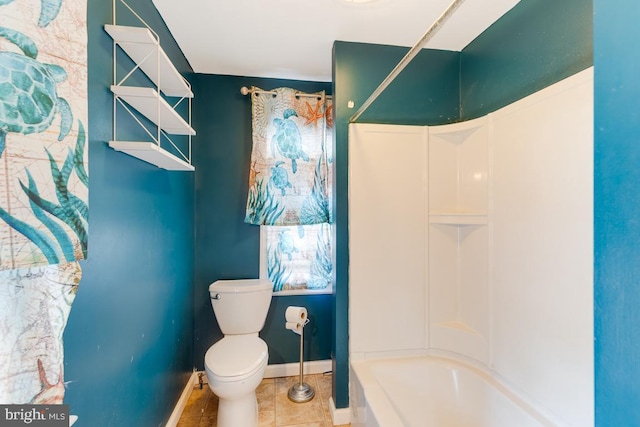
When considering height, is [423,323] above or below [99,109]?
below

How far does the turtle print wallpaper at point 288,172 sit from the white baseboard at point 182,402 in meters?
0.94

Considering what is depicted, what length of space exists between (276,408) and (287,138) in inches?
79.8

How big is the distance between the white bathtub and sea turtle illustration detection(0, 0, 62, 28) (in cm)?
185

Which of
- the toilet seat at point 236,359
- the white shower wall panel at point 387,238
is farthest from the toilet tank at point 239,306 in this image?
the white shower wall panel at point 387,238

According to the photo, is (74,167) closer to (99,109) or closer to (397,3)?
(99,109)

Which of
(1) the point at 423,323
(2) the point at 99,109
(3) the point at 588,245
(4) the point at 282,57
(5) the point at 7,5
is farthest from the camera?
(4) the point at 282,57

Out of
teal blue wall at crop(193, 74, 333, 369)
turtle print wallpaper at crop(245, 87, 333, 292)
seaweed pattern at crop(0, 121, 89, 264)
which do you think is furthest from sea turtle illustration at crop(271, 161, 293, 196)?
Answer: seaweed pattern at crop(0, 121, 89, 264)

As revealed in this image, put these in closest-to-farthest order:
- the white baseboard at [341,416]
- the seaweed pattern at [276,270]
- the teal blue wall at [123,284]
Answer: the teal blue wall at [123,284] < the white baseboard at [341,416] < the seaweed pattern at [276,270]

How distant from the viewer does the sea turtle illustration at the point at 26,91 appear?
61 cm

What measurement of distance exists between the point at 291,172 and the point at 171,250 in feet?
3.45

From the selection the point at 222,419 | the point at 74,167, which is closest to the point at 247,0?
the point at 74,167

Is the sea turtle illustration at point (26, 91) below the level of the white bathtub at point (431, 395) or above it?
above

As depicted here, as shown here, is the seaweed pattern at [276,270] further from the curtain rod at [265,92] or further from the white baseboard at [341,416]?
the curtain rod at [265,92]

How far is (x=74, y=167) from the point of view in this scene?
799mm
